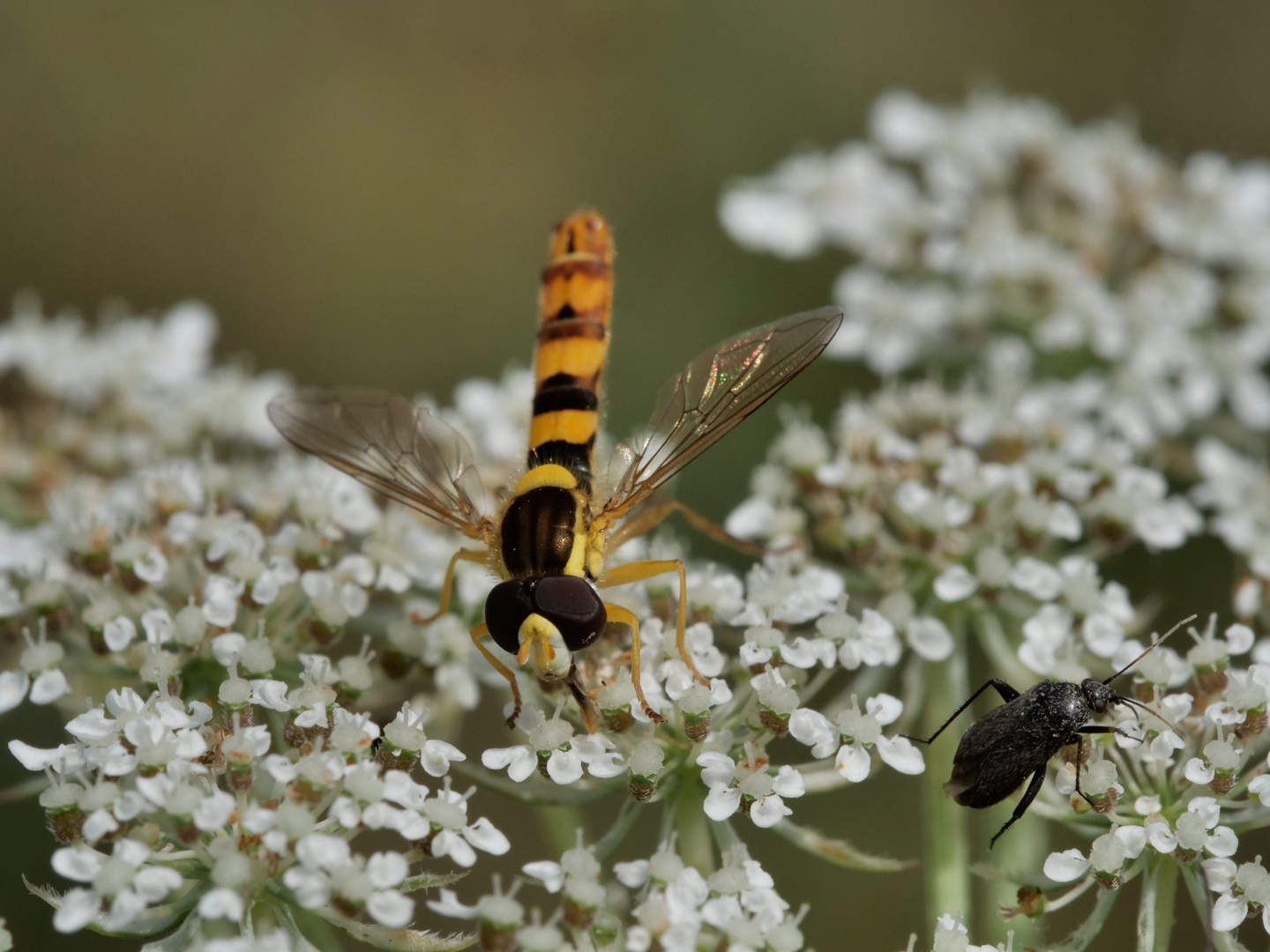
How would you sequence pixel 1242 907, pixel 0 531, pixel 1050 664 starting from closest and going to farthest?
pixel 1242 907, pixel 1050 664, pixel 0 531

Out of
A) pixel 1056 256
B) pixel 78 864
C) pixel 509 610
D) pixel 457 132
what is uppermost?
pixel 457 132

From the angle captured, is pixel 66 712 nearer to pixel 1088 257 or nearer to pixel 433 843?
pixel 433 843

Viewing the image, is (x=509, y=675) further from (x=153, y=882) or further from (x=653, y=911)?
(x=153, y=882)

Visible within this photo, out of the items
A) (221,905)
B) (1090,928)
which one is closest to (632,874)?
(221,905)

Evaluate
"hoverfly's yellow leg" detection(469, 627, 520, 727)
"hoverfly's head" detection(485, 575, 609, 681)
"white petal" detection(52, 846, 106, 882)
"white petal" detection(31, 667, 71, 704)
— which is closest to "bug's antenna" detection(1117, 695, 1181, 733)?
"hoverfly's head" detection(485, 575, 609, 681)

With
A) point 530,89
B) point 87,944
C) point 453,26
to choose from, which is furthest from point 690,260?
point 87,944

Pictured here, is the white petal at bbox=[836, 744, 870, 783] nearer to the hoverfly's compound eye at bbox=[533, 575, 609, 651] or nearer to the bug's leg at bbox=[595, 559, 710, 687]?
the bug's leg at bbox=[595, 559, 710, 687]
